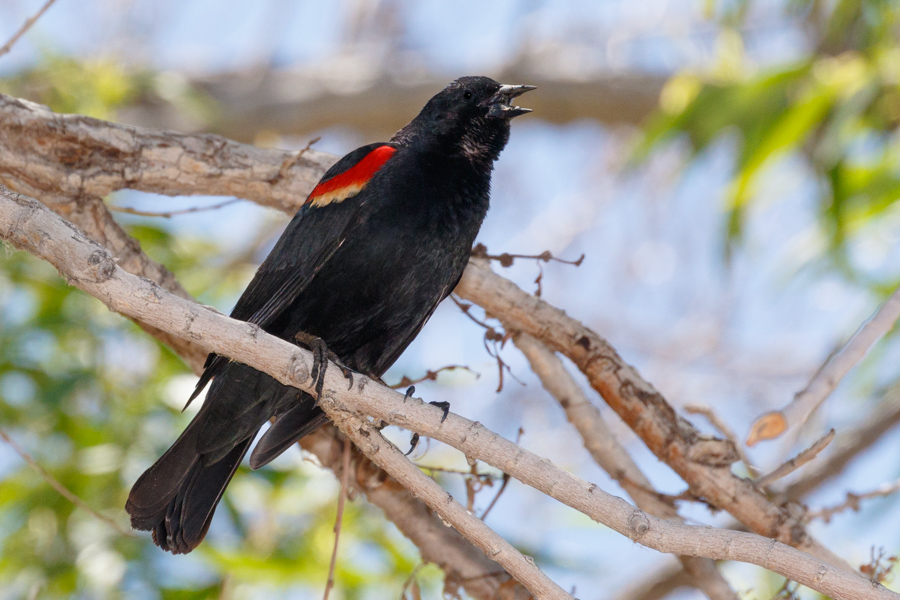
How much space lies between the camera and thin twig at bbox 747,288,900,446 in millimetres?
2613

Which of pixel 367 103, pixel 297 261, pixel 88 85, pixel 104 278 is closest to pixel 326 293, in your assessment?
pixel 297 261

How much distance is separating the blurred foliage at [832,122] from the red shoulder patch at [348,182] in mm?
2175

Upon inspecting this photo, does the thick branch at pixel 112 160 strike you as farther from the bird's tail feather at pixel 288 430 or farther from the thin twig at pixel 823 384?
the thin twig at pixel 823 384

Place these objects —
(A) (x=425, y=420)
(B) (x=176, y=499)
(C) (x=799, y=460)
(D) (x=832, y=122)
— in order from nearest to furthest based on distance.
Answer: (A) (x=425, y=420)
(C) (x=799, y=460)
(B) (x=176, y=499)
(D) (x=832, y=122)

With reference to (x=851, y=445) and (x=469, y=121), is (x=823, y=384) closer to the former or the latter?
(x=469, y=121)

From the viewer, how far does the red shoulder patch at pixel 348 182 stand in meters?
2.94

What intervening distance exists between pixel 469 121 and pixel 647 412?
Result: 50.8 inches

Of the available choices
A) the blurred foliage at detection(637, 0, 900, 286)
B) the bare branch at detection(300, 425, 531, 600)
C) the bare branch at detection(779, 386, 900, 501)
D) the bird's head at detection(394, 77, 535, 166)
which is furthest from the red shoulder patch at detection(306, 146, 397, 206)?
the bare branch at detection(779, 386, 900, 501)

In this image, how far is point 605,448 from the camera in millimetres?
3178

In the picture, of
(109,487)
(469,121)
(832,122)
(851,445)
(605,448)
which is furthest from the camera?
(832,122)

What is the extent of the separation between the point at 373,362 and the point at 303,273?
1.56ft

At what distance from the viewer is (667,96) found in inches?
215

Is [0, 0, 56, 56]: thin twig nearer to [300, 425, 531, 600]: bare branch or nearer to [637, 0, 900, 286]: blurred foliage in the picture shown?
[300, 425, 531, 600]: bare branch

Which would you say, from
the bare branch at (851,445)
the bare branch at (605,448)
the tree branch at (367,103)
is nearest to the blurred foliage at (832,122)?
the bare branch at (851,445)
